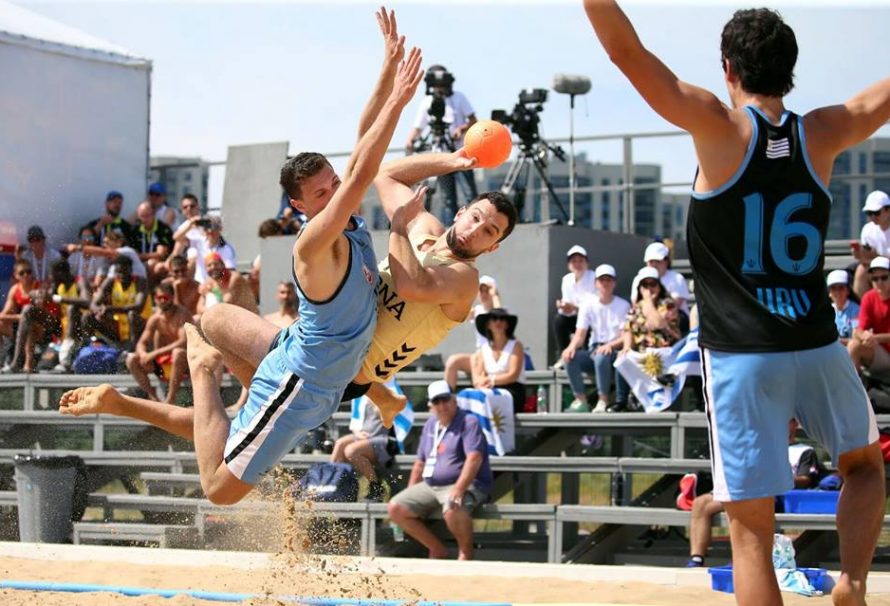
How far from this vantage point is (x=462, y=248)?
5770 mm

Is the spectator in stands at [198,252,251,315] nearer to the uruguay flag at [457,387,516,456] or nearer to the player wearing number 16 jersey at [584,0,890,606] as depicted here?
the uruguay flag at [457,387,516,456]

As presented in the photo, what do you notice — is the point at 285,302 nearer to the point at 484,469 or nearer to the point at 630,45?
the point at 484,469

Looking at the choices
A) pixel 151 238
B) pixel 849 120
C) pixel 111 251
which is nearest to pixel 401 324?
pixel 849 120

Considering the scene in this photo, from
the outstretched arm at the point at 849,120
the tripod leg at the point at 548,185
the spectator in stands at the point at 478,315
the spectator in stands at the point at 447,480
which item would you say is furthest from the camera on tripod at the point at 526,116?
the outstretched arm at the point at 849,120

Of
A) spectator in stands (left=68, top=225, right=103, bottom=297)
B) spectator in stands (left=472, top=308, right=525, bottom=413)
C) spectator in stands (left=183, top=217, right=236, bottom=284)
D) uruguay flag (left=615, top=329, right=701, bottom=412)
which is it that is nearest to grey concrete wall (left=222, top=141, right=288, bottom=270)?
spectator in stands (left=68, top=225, right=103, bottom=297)

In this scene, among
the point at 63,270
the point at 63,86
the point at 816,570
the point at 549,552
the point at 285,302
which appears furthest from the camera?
the point at 63,86

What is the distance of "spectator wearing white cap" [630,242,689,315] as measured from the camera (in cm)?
1095

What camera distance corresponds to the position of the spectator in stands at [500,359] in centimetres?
1082

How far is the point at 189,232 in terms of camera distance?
1362 centimetres

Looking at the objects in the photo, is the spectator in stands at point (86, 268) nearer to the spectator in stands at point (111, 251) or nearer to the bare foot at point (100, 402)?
the spectator in stands at point (111, 251)

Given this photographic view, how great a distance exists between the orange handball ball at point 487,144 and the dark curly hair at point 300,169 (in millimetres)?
610

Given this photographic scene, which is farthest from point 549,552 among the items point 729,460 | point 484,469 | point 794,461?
point 729,460

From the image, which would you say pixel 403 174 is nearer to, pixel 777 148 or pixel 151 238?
pixel 777 148

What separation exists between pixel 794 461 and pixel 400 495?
290cm
